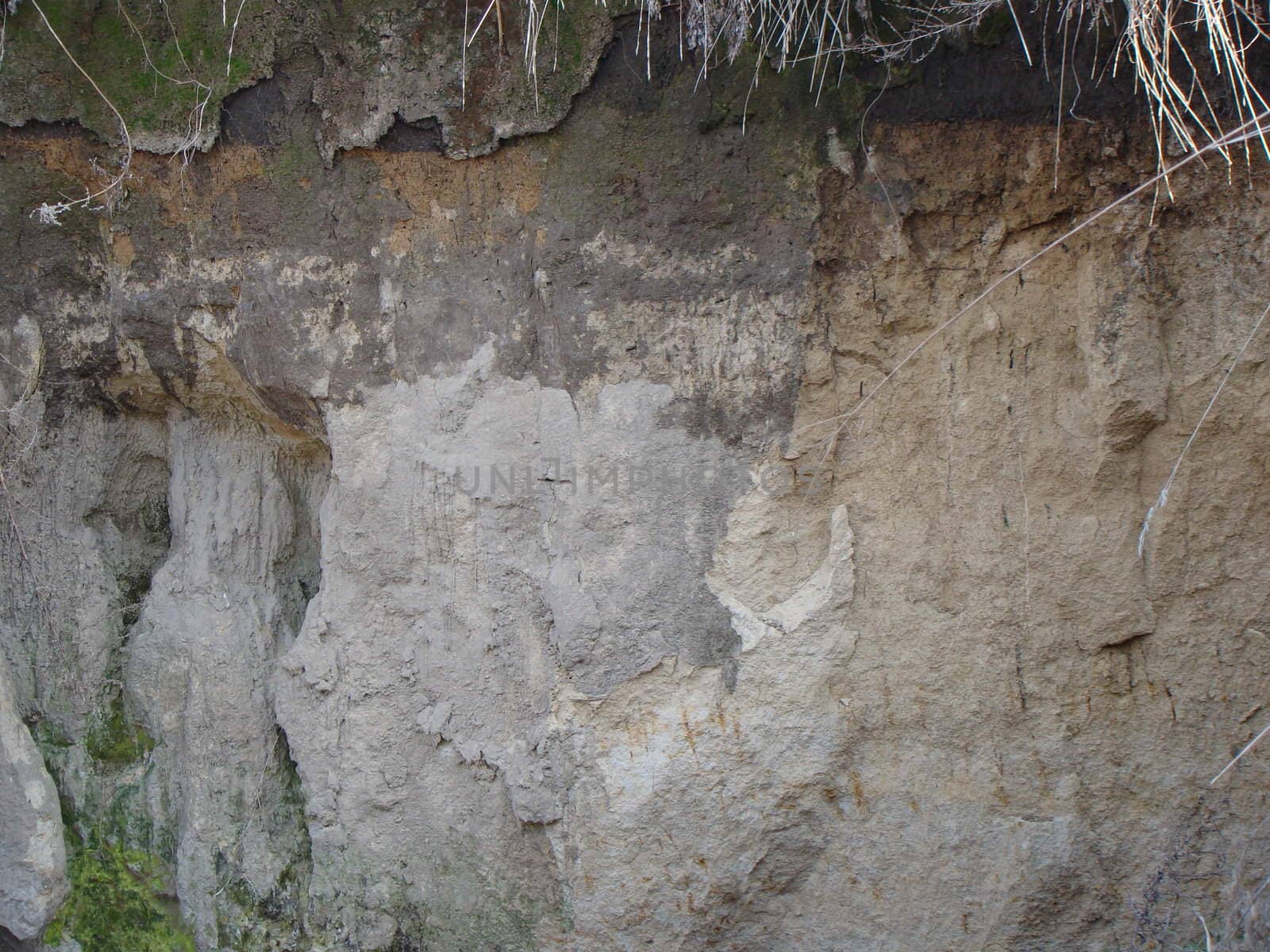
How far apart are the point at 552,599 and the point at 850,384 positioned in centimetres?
70

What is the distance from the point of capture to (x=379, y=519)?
2.17 meters

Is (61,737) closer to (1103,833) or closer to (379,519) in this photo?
(379,519)

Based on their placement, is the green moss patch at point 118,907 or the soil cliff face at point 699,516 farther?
the green moss patch at point 118,907

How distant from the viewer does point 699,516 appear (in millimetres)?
2068

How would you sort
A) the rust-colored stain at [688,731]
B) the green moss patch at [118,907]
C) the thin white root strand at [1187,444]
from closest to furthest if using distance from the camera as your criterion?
the thin white root strand at [1187,444], the rust-colored stain at [688,731], the green moss patch at [118,907]

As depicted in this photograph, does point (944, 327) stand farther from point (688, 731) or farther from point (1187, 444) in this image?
point (688, 731)

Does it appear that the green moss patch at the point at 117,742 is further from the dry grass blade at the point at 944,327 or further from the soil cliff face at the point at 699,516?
the dry grass blade at the point at 944,327

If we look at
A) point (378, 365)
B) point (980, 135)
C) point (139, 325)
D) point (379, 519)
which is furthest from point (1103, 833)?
point (139, 325)

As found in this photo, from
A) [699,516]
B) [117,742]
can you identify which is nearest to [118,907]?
[117,742]

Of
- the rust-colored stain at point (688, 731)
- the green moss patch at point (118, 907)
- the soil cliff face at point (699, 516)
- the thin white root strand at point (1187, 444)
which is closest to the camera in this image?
the thin white root strand at point (1187, 444)

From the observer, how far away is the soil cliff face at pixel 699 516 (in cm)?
196

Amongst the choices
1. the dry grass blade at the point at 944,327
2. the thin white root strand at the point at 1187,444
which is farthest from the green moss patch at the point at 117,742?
the thin white root strand at the point at 1187,444

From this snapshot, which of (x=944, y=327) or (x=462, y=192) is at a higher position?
(x=462, y=192)

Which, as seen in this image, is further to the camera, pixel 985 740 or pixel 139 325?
pixel 139 325
